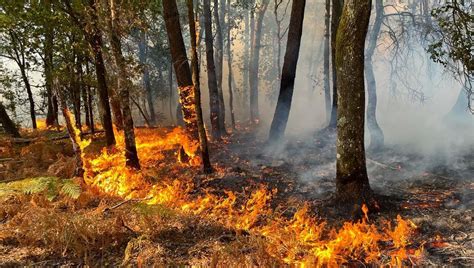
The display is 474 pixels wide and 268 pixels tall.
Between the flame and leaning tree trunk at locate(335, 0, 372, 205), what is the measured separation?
49 centimetres

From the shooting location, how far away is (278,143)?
1303 cm

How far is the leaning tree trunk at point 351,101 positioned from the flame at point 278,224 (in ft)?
1.59

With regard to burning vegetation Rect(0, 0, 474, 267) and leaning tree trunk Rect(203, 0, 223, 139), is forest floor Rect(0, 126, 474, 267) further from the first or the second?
leaning tree trunk Rect(203, 0, 223, 139)

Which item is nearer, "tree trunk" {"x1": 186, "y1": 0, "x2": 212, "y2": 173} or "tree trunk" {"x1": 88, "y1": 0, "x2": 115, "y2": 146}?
"tree trunk" {"x1": 186, "y1": 0, "x2": 212, "y2": 173}

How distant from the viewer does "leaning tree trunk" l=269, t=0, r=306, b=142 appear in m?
12.0

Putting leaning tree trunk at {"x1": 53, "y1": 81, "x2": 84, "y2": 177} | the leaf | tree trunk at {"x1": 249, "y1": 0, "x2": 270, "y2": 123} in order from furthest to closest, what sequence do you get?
tree trunk at {"x1": 249, "y1": 0, "x2": 270, "y2": 123} → leaning tree trunk at {"x1": 53, "y1": 81, "x2": 84, "y2": 177} → the leaf

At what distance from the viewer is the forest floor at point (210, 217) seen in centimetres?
444

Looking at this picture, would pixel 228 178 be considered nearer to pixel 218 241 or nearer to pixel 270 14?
pixel 218 241

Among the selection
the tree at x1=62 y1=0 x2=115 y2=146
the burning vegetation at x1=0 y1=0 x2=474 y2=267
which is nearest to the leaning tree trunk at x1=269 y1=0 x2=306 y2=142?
the burning vegetation at x1=0 y1=0 x2=474 y2=267

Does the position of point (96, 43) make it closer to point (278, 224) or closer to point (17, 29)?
point (17, 29)

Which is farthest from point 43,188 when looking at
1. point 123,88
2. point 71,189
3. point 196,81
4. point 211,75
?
point 211,75

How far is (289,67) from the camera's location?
40.9 ft

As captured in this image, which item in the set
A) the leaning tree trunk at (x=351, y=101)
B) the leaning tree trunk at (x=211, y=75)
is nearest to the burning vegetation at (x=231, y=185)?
the leaning tree trunk at (x=351, y=101)

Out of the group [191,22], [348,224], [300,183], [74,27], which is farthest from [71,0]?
[348,224]
